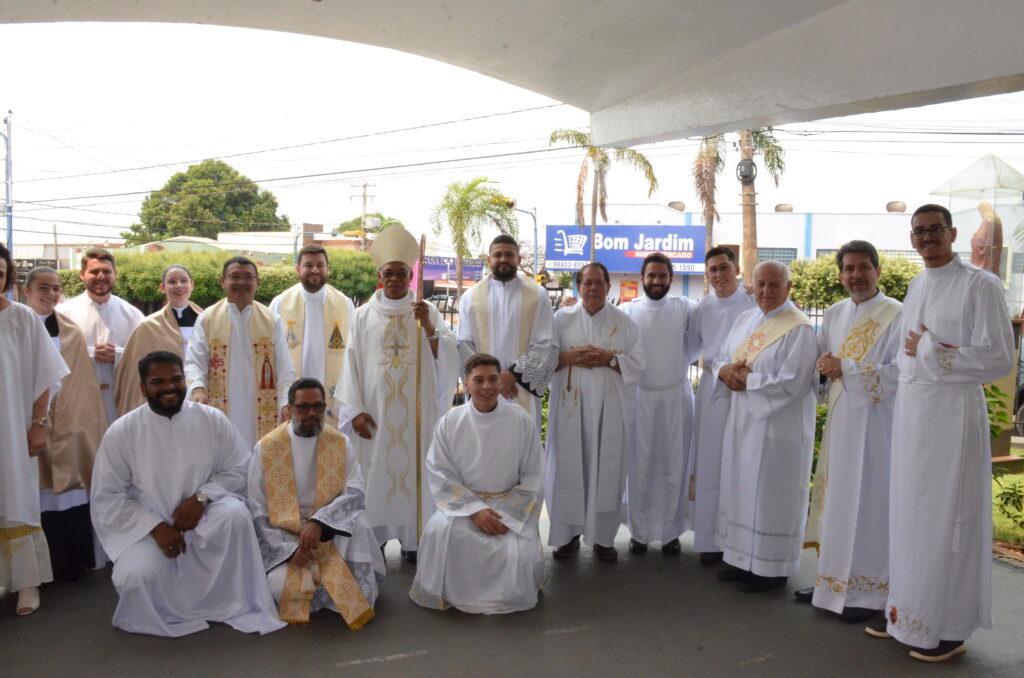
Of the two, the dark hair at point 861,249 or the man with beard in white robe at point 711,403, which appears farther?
the man with beard in white robe at point 711,403

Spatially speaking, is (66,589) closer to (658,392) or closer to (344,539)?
(344,539)

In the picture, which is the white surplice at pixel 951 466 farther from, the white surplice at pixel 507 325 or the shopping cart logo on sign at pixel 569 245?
the shopping cart logo on sign at pixel 569 245

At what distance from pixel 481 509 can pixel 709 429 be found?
5.95ft

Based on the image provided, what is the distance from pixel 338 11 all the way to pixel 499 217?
17586 mm

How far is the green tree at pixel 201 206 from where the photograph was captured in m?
46.4

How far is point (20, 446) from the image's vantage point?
15.0 ft

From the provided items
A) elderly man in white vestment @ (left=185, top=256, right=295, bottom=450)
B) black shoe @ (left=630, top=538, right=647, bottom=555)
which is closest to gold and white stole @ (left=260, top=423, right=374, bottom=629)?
elderly man in white vestment @ (left=185, top=256, right=295, bottom=450)

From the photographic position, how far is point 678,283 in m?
35.6

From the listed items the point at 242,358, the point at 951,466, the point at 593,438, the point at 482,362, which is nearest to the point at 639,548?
the point at 593,438

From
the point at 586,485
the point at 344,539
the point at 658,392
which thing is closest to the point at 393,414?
the point at 344,539

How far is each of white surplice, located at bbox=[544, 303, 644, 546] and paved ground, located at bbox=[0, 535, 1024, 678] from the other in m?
0.66

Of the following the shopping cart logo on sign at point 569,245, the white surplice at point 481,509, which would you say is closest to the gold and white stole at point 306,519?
the white surplice at point 481,509

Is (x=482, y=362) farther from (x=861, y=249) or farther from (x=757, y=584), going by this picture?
(x=861, y=249)

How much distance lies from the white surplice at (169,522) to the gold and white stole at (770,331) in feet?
10.5
